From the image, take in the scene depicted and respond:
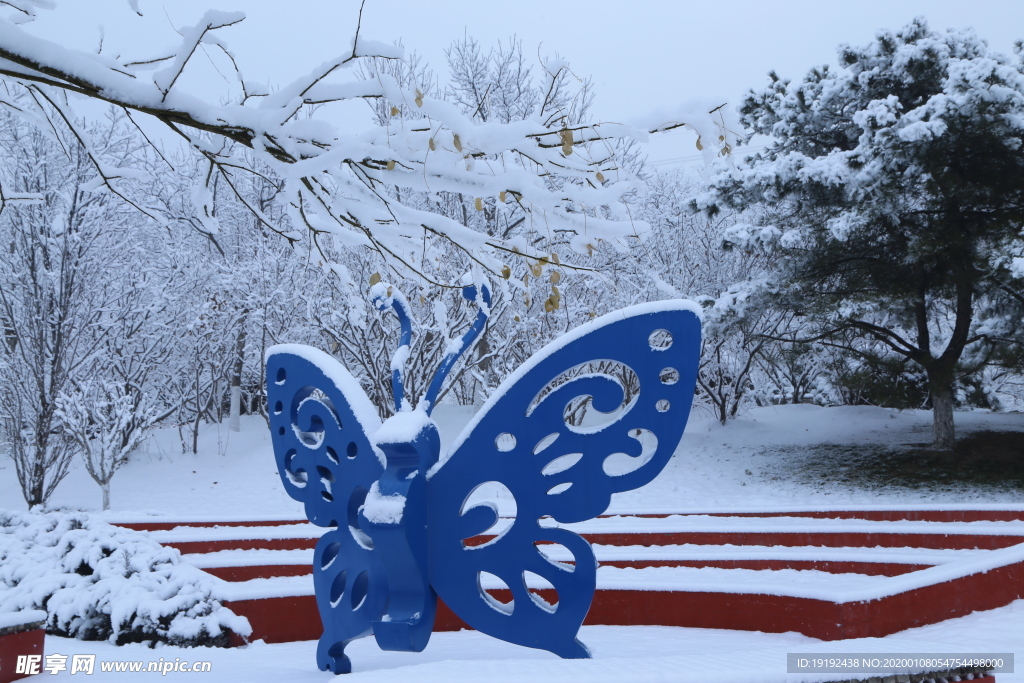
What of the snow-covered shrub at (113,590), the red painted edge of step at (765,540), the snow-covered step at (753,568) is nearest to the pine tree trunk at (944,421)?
the snow-covered step at (753,568)

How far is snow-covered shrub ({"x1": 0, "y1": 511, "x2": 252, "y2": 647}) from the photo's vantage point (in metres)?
5.54

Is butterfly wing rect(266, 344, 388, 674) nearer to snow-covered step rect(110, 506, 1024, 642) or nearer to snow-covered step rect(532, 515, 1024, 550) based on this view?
snow-covered step rect(110, 506, 1024, 642)

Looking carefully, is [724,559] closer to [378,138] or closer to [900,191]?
[378,138]

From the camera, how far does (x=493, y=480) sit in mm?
4371

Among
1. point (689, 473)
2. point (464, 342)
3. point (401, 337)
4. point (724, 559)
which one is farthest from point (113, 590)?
point (689, 473)

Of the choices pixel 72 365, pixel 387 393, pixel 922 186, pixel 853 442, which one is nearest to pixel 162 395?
pixel 72 365

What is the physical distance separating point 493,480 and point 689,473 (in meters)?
11.5

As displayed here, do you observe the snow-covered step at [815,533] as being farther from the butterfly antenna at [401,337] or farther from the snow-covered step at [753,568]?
the butterfly antenna at [401,337]

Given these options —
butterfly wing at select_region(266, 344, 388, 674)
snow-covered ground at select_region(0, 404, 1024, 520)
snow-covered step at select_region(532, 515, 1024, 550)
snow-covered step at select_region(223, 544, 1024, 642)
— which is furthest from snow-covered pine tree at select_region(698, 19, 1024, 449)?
butterfly wing at select_region(266, 344, 388, 674)

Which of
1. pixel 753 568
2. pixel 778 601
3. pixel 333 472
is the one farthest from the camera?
pixel 753 568

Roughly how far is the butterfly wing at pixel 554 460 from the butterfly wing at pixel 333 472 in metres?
0.45

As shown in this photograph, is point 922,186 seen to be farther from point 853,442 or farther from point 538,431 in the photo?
point 538,431

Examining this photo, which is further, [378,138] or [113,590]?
[113,590]

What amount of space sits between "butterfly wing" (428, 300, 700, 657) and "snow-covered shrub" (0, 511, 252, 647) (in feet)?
7.64
